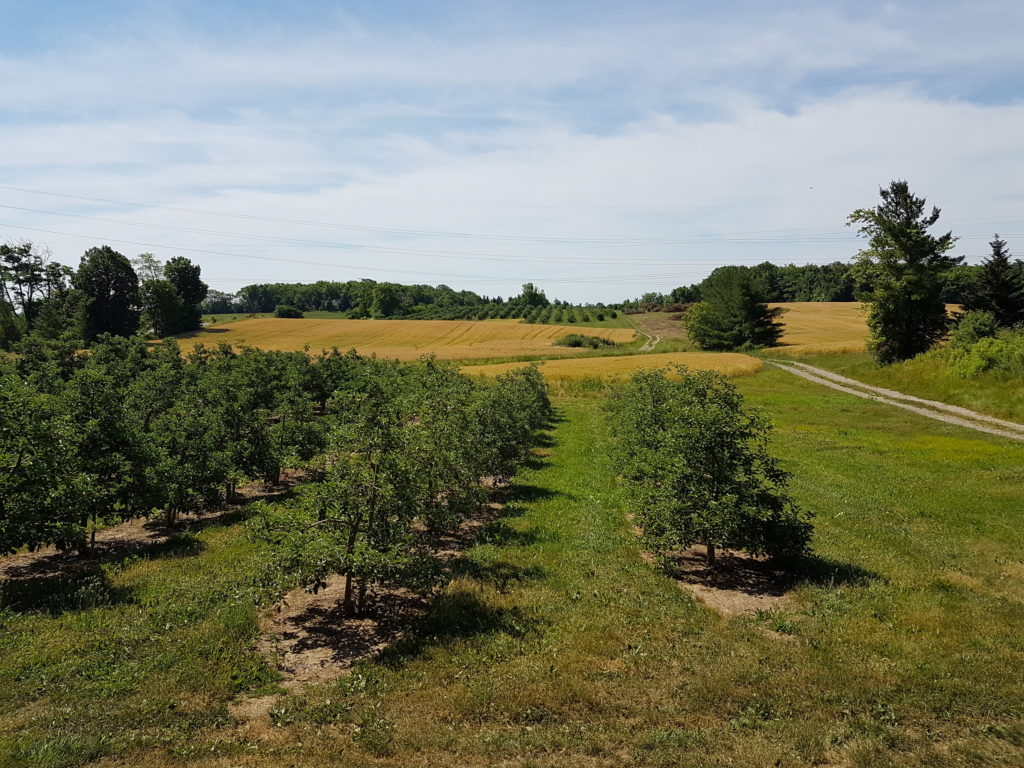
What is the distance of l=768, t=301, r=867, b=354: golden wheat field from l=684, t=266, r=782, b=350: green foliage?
432 centimetres

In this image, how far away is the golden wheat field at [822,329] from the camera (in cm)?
8006

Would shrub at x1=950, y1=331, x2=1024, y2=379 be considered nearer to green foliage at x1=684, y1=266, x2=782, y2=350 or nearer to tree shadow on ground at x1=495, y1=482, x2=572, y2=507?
tree shadow on ground at x1=495, y1=482, x2=572, y2=507

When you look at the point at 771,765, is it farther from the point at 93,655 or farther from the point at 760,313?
the point at 760,313

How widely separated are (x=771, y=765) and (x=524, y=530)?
11383mm

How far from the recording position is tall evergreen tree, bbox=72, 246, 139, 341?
317 feet

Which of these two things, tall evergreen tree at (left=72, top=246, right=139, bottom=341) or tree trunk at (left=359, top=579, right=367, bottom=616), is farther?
tall evergreen tree at (left=72, top=246, right=139, bottom=341)


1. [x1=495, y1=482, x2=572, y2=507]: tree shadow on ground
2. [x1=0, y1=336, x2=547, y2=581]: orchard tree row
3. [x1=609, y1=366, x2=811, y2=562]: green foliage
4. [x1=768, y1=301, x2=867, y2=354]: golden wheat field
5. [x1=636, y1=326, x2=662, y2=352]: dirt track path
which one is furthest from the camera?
[x1=636, y1=326, x2=662, y2=352]: dirt track path

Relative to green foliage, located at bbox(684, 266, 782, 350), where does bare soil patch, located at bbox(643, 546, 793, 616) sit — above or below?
below

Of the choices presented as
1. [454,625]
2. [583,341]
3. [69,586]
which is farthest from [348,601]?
[583,341]

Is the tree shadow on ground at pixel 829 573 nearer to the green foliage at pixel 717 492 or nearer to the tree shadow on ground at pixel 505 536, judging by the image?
the green foliage at pixel 717 492

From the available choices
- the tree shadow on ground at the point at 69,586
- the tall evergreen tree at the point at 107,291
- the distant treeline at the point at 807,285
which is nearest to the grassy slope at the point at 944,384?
the tree shadow on ground at the point at 69,586

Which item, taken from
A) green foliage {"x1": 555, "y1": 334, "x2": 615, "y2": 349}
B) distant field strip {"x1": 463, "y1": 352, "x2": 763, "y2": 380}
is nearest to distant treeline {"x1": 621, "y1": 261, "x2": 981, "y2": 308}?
green foliage {"x1": 555, "y1": 334, "x2": 615, "y2": 349}

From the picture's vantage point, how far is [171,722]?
26.8 feet

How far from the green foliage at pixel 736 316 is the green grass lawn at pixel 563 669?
81730 millimetres
